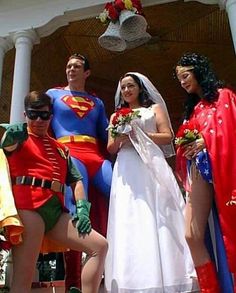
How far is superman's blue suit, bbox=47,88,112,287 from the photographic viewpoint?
276 centimetres

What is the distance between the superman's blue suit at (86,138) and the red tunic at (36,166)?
32 cm

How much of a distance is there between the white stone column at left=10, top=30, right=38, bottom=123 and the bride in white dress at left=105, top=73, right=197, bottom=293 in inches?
81.5

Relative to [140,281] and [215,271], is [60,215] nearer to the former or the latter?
[140,281]

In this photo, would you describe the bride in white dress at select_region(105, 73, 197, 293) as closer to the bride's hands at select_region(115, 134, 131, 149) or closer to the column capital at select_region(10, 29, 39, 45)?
the bride's hands at select_region(115, 134, 131, 149)

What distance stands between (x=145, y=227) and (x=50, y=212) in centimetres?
57

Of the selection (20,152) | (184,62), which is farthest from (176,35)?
(20,152)

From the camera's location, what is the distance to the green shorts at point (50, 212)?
209cm

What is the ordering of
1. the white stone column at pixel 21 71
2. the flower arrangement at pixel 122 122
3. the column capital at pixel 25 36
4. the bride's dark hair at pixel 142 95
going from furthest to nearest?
the column capital at pixel 25 36 → the white stone column at pixel 21 71 → the bride's dark hair at pixel 142 95 → the flower arrangement at pixel 122 122

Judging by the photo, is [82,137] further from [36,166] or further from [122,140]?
[36,166]

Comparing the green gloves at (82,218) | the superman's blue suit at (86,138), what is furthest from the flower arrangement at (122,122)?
the green gloves at (82,218)

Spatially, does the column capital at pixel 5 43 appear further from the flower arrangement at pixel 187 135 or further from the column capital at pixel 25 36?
the flower arrangement at pixel 187 135

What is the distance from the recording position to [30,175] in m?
2.15

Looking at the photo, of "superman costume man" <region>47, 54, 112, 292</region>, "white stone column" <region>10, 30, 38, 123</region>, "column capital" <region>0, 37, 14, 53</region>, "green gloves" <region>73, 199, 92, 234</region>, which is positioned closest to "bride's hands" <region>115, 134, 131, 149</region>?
"superman costume man" <region>47, 54, 112, 292</region>

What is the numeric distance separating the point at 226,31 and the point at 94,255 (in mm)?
5366
